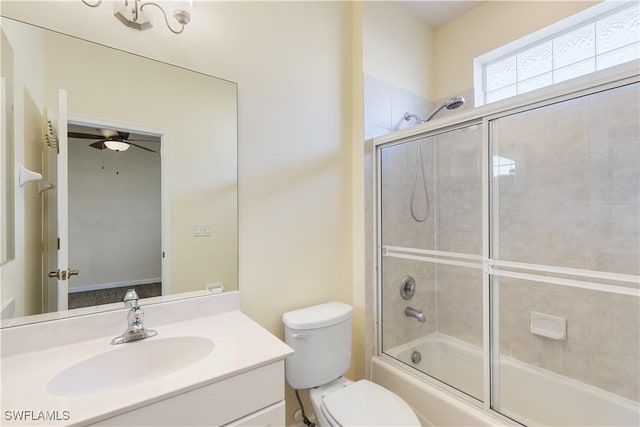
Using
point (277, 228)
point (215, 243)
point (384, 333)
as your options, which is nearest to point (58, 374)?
point (215, 243)

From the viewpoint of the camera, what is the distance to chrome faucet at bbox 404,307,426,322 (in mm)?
2127

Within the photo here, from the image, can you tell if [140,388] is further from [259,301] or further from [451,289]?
[451,289]

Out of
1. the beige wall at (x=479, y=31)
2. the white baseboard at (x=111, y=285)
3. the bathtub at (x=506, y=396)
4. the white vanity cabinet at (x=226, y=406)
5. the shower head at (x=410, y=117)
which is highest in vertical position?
the beige wall at (x=479, y=31)

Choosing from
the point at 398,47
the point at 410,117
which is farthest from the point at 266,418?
the point at 398,47

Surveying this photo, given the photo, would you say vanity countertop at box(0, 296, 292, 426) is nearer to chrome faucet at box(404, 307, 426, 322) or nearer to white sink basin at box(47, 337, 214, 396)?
white sink basin at box(47, 337, 214, 396)

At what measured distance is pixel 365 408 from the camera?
4.30 feet

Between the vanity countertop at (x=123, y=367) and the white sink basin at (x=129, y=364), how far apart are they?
14 mm

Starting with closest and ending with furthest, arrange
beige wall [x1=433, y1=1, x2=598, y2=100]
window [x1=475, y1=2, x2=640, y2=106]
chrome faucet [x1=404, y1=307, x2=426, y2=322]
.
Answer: window [x1=475, y1=2, x2=640, y2=106]
beige wall [x1=433, y1=1, x2=598, y2=100]
chrome faucet [x1=404, y1=307, x2=426, y2=322]

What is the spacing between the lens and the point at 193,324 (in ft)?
4.08

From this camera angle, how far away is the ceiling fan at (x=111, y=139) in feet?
3.70

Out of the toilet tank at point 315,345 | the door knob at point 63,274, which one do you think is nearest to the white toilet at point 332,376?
the toilet tank at point 315,345

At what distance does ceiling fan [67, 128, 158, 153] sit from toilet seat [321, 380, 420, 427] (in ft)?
4.64

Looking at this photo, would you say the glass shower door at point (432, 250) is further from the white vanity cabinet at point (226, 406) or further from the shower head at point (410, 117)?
the white vanity cabinet at point (226, 406)

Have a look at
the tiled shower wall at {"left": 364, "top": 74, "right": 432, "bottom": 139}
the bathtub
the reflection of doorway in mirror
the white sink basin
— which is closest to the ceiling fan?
the reflection of doorway in mirror
